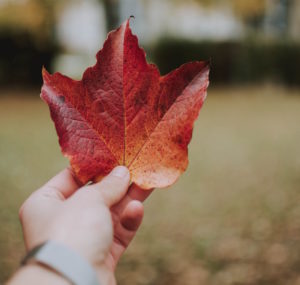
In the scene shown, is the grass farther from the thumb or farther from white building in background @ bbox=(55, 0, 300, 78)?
white building in background @ bbox=(55, 0, 300, 78)

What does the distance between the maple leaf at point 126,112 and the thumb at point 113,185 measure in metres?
0.03

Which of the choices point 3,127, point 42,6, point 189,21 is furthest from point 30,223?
point 189,21

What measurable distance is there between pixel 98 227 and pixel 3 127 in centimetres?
988

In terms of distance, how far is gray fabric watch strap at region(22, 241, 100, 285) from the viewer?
3.49ft

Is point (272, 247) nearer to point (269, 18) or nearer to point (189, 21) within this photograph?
point (189, 21)

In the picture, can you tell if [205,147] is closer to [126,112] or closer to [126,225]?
[126,225]

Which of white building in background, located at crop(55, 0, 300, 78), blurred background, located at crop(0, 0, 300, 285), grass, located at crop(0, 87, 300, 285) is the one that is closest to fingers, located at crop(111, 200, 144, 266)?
blurred background, located at crop(0, 0, 300, 285)

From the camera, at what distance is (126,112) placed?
1146 millimetres

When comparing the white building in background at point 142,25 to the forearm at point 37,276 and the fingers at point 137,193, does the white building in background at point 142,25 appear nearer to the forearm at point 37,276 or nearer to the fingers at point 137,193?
the fingers at point 137,193

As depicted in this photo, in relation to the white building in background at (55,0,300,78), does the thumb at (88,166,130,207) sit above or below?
above

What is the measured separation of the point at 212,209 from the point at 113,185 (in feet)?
14.1

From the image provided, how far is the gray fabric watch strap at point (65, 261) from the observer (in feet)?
3.49

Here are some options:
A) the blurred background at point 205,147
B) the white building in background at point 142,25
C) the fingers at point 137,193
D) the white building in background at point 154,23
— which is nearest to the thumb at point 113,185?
the fingers at point 137,193

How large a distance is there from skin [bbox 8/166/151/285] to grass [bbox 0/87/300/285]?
99.9 inches
